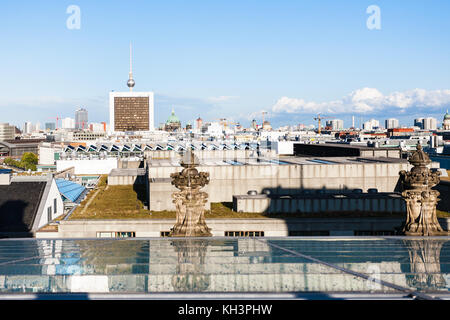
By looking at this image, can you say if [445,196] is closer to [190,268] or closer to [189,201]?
Answer: [189,201]

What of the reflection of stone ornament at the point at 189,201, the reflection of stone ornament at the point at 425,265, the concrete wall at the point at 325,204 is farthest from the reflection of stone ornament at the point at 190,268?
the concrete wall at the point at 325,204

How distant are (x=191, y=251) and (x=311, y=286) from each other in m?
6.26

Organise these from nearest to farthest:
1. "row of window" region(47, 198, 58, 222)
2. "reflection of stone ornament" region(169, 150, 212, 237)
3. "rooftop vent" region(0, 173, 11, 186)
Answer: "reflection of stone ornament" region(169, 150, 212, 237) → "row of window" region(47, 198, 58, 222) → "rooftop vent" region(0, 173, 11, 186)

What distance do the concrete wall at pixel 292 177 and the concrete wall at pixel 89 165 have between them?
237ft

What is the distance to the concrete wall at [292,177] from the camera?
58.6 meters

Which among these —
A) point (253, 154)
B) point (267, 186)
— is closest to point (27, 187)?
point (267, 186)

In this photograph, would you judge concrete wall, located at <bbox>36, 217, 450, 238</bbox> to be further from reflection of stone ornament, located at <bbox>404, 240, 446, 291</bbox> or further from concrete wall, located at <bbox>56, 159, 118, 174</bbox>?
concrete wall, located at <bbox>56, 159, 118, 174</bbox>

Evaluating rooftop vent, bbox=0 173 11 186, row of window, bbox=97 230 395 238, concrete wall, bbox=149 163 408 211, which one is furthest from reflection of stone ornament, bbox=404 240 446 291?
rooftop vent, bbox=0 173 11 186

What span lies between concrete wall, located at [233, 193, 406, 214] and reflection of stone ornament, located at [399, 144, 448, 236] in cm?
2376

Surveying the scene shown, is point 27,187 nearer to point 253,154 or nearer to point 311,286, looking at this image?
point 311,286

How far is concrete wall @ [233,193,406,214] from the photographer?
155 ft

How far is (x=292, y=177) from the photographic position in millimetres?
60219

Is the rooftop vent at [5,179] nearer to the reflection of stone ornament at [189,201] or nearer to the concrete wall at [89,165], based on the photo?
A: the reflection of stone ornament at [189,201]

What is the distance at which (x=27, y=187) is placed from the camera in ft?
159
